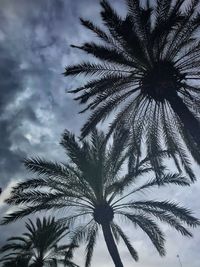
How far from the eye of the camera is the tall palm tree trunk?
12.6 m

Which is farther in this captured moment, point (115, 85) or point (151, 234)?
point (151, 234)

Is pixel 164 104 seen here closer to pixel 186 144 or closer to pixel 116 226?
pixel 186 144

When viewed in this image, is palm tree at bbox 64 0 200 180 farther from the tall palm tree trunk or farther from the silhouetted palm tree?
the silhouetted palm tree

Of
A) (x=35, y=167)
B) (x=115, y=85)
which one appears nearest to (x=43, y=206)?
(x=35, y=167)

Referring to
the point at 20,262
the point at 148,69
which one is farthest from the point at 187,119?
the point at 20,262

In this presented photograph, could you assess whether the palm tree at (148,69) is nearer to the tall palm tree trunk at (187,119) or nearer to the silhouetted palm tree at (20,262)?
the tall palm tree trunk at (187,119)

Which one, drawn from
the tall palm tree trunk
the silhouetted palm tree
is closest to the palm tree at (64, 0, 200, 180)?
the tall palm tree trunk

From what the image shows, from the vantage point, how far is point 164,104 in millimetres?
14562

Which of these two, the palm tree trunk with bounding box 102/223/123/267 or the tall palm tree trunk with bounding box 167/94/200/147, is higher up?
the tall palm tree trunk with bounding box 167/94/200/147

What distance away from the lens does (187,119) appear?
12688 mm

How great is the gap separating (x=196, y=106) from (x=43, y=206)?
27.1 ft

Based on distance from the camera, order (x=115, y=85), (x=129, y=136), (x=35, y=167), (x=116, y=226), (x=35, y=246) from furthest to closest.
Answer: (x=35, y=246) → (x=116, y=226) → (x=35, y=167) → (x=129, y=136) → (x=115, y=85)

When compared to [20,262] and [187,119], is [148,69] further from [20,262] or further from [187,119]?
[20,262]

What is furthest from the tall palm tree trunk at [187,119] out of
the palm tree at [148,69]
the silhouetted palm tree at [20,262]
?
the silhouetted palm tree at [20,262]
